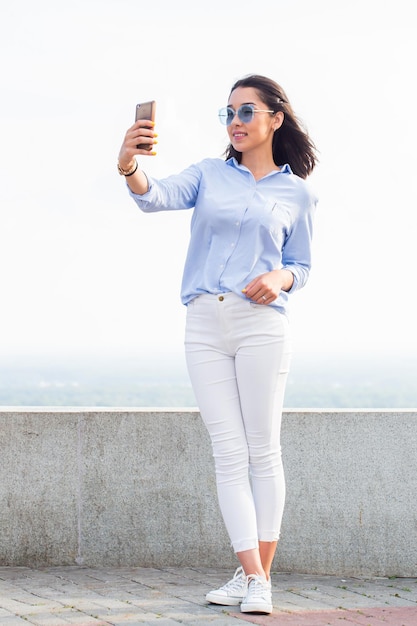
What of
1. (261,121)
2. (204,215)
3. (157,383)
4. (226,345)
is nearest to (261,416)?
(226,345)

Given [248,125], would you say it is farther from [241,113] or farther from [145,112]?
[145,112]

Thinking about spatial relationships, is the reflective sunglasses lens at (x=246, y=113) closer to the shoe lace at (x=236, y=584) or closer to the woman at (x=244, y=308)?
the woman at (x=244, y=308)

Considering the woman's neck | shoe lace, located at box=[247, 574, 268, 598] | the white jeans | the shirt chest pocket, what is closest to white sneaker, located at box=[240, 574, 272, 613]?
shoe lace, located at box=[247, 574, 268, 598]

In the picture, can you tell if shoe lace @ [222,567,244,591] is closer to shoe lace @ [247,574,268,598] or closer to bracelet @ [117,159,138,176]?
shoe lace @ [247,574,268,598]

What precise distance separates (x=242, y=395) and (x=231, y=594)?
2.79ft

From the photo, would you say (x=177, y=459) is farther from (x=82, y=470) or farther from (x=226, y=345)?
(x=226, y=345)

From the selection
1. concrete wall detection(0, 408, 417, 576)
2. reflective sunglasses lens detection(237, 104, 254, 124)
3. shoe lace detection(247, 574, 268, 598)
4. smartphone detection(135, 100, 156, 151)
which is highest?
reflective sunglasses lens detection(237, 104, 254, 124)

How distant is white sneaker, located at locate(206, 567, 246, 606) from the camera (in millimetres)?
4023

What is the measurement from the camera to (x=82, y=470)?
4992 millimetres

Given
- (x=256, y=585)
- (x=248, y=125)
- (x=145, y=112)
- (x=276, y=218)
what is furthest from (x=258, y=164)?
(x=256, y=585)

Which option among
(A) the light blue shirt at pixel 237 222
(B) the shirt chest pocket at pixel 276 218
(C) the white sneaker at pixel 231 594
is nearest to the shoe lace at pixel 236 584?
(C) the white sneaker at pixel 231 594

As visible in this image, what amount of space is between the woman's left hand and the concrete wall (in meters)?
1.30

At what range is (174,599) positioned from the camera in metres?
4.19

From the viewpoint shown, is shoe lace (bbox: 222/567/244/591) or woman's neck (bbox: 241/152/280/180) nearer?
shoe lace (bbox: 222/567/244/591)
